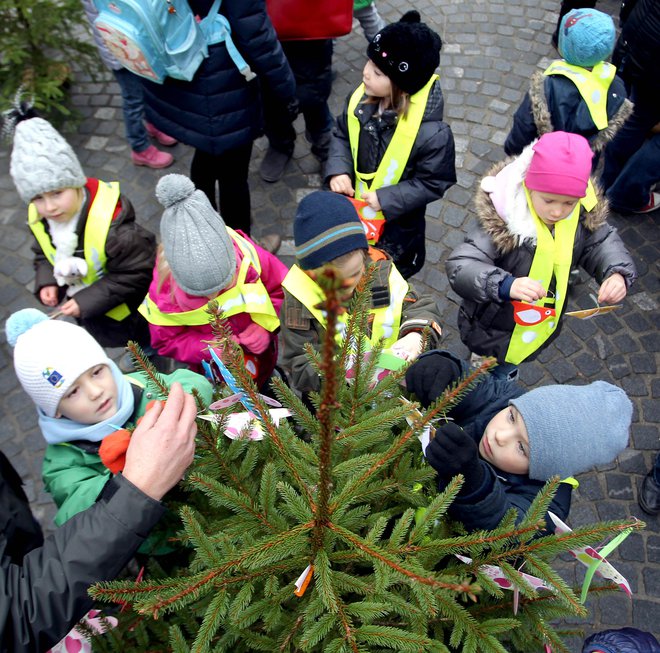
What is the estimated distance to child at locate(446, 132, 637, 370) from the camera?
2852mm

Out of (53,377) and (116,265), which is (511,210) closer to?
(116,265)

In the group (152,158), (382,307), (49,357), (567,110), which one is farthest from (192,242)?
(152,158)

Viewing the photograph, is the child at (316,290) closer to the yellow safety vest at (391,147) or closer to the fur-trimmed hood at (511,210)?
the fur-trimmed hood at (511,210)

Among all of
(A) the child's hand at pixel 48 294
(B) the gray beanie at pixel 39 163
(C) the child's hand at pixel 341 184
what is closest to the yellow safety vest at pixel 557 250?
(C) the child's hand at pixel 341 184

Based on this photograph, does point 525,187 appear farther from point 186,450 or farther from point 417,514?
point 186,450

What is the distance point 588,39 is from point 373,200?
1.71 metres

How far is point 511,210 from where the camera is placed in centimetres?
300

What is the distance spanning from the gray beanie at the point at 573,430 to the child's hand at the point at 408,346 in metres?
0.64

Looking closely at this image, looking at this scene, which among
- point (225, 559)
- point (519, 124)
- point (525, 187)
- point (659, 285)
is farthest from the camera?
point (659, 285)

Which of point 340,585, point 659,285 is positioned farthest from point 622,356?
Answer: point 340,585

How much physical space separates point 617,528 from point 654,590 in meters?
2.52

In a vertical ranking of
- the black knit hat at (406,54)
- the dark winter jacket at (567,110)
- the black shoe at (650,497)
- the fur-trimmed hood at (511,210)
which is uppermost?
the black knit hat at (406,54)

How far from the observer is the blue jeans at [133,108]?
499 centimetres

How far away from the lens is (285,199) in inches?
211
